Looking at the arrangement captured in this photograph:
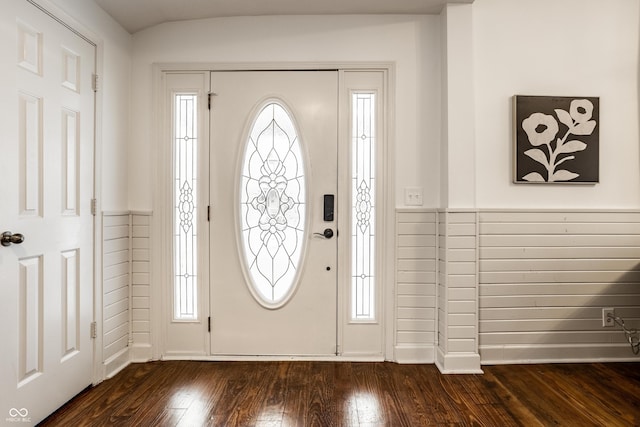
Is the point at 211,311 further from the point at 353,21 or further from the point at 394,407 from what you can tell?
the point at 353,21

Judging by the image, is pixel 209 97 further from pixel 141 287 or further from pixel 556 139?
pixel 556 139

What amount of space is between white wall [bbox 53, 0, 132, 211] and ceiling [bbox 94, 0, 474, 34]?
0.12 m

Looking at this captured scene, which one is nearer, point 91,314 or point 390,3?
point 91,314

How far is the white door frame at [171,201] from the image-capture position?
281 cm

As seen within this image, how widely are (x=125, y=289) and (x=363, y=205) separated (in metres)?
1.77

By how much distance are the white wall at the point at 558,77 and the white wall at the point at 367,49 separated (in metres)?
0.33

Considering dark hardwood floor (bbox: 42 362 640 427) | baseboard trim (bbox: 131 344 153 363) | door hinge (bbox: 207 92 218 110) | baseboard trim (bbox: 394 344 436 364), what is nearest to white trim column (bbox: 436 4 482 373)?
baseboard trim (bbox: 394 344 436 364)

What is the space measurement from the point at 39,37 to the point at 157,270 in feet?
5.12

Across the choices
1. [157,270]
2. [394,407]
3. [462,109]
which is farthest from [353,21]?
[394,407]

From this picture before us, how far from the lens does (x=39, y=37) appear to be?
203 centimetres

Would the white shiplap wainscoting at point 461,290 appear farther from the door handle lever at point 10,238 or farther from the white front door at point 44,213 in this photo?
the door handle lever at point 10,238

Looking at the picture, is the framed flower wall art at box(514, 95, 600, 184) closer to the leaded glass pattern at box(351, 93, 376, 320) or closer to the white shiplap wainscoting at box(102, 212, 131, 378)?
the leaded glass pattern at box(351, 93, 376, 320)

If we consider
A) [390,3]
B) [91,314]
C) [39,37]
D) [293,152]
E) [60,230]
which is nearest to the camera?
[39,37]

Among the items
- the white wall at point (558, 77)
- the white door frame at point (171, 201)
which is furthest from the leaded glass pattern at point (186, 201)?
the white wall at point (558, 77)
